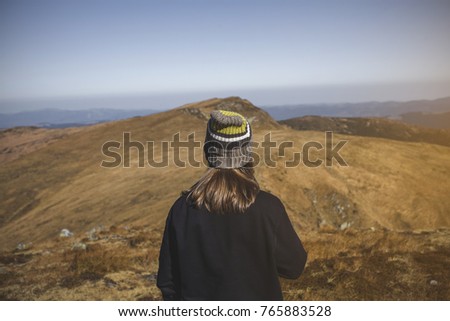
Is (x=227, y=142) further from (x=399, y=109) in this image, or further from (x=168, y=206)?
(x=399, y=109)

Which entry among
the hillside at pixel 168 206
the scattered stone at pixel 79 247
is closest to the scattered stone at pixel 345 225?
the hillside at pixel 168 206

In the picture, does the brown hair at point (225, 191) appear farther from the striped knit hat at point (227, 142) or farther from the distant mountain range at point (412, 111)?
the distant mountain range at point (412, 111)

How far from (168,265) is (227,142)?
2.78ft

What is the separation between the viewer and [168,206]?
1350cm

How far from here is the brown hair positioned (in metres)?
2.11

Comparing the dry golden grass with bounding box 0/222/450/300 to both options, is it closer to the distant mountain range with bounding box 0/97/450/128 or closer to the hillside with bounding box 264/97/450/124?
the distant mountain range with bounding box 0/97/450/128

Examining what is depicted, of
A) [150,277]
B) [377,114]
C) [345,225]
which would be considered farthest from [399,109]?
[150,277]

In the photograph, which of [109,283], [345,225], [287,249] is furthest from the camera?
[345,225]

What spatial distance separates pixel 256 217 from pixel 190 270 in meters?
0.53

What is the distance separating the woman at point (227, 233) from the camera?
7.04 ft

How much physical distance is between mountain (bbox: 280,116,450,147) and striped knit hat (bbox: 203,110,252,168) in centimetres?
4824

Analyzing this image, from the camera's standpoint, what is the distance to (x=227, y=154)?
7.17 feet
